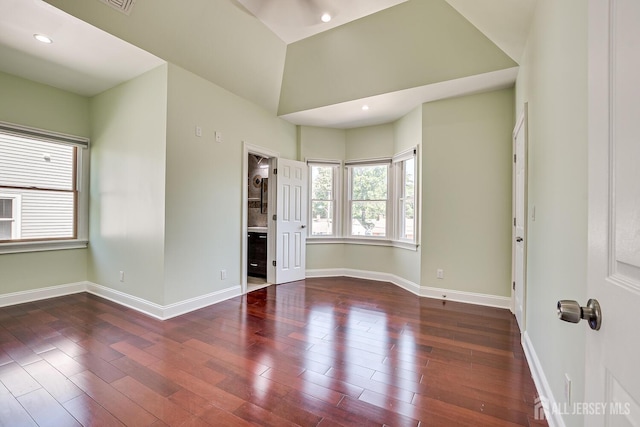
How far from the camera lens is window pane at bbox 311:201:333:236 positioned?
203 inches

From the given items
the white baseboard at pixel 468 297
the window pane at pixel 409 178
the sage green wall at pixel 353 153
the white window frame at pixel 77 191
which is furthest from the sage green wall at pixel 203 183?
the white baseboard at pixel 468 297

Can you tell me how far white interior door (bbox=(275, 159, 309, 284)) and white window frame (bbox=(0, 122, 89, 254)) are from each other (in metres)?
2.65

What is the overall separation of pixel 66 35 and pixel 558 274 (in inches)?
166

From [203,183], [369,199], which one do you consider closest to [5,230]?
[203,183]

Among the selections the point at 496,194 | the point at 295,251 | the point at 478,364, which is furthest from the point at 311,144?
the point at 478,364

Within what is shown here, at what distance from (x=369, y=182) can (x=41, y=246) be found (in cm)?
474

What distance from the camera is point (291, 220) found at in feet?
15.4

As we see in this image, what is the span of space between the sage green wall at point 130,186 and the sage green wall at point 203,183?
0.38 ft

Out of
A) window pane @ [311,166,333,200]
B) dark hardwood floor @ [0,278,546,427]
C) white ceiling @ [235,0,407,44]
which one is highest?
white ceiling @ [235,0,407,44]

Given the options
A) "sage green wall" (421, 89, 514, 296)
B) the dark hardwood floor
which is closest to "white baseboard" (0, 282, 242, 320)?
the dark hardwood floor

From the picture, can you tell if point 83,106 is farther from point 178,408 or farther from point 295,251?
point 178,408

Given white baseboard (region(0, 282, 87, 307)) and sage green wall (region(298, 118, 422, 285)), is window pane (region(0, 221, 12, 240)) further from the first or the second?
sage green wall (region(298, 118, 422, 285))

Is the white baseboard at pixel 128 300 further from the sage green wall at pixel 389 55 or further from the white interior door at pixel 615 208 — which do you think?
the white interior door at pixel 615 208

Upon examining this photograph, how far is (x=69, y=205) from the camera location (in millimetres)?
3893
